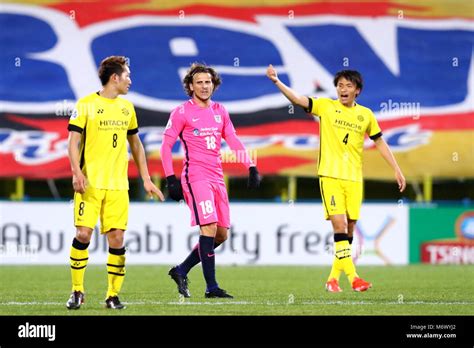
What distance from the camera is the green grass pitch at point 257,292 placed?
9531mm

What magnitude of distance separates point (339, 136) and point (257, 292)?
177cm

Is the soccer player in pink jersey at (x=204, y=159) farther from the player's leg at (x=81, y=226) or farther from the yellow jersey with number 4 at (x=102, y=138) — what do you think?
the player's leg at (x=81, y=226)

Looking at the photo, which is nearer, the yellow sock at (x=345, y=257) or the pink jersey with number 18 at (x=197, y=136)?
the pink jersey with number 18 at (x=197, y=136)

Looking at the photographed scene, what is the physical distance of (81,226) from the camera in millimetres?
9336

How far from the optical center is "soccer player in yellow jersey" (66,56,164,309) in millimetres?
9320

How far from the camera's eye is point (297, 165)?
2003 cm

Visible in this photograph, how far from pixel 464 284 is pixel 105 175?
5.30 meters

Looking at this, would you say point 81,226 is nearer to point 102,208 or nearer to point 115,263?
point 102,208

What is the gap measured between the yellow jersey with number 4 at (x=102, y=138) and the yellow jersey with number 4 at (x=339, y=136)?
8.49 feet

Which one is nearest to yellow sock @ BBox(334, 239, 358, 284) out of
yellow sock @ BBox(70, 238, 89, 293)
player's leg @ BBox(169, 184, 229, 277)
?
player's leg @ BBox(169, 184, 229, 277)
